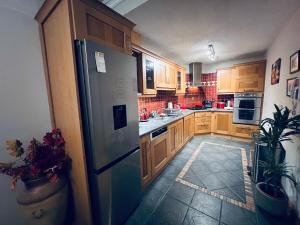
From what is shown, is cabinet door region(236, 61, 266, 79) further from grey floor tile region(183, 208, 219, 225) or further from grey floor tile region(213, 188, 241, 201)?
grey floor tile region(183, 208, 219, 225)

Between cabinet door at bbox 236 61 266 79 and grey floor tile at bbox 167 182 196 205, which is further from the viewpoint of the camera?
cabinet door at bbox 236 61 266 79

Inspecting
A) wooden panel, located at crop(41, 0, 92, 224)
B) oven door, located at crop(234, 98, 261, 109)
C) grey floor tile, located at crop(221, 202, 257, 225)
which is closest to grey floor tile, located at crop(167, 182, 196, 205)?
grey floor tile, located at crop(221, 202, 257, 225)

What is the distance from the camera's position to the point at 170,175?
7.72 feet

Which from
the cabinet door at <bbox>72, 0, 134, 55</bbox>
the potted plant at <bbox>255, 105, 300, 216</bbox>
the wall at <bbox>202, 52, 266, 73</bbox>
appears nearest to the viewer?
the cabinet door at <bbox>72, 0, 134, 55</bbox>

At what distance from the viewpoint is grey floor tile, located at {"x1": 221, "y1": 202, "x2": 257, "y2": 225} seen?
1.47 m

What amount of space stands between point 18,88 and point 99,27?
0.95 metres

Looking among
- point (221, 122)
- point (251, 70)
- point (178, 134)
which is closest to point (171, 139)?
point (178, 134)

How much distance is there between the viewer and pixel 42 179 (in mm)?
1147

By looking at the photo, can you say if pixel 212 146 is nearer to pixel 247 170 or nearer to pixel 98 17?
pixel 247 170

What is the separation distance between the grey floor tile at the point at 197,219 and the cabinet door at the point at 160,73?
205cm

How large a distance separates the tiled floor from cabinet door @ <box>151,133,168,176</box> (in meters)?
0.18

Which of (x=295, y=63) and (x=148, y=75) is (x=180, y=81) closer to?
(x=148, y=75)

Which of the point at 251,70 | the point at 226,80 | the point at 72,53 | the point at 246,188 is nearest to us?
the point at 72,53

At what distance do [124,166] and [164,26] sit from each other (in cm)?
204
